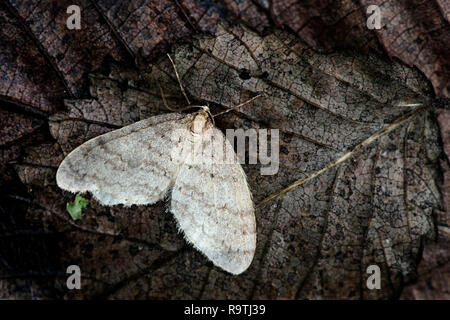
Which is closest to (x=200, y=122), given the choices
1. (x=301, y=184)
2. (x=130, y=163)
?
(x=130, y=163)

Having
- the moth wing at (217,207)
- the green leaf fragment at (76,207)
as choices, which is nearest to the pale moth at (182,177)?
the moth wing at (217,207)

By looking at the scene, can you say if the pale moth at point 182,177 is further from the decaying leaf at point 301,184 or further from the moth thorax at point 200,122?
the decaying leaf at point 301,184

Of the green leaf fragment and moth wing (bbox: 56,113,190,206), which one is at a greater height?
moth wing (bbox: 56,113,190,206)

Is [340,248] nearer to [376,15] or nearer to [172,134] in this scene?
[172,134]

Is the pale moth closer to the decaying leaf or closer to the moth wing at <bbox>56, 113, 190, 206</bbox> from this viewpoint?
the moth wing at <bbox>56, 113, 190, 206</bbox>

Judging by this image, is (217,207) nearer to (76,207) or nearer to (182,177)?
(182,177)

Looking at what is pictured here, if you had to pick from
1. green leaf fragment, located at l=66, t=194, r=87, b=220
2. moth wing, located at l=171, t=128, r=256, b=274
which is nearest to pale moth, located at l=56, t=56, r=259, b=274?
moth wing, located at l=171, t=128, r=256, b=274
